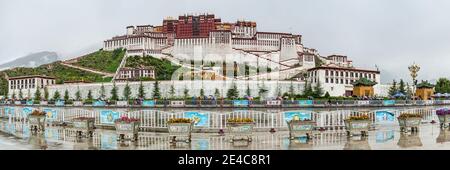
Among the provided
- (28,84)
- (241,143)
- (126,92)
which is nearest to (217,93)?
(126,92)

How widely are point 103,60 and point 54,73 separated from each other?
11.8 m

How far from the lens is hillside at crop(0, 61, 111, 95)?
82438 millimetres

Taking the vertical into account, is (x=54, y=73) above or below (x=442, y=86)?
above

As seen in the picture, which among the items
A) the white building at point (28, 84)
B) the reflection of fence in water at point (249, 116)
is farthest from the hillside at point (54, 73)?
the reflection of fence in water at point (249, 116)

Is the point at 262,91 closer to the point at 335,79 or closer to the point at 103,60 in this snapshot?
the point at 335,79

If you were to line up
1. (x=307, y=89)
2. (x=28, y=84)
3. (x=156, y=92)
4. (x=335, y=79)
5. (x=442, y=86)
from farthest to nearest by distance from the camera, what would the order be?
(x=28, y=84), (x=442, y=86), (x=335, y=79), (x=156, y=92), (x=307, y=89)

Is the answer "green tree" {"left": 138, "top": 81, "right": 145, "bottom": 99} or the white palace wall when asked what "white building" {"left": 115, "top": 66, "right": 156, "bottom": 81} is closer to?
the white palace wall

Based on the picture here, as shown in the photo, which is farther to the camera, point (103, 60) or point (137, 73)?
point (103, 60)

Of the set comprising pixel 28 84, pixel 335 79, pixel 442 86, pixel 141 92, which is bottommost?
pixel 141 92

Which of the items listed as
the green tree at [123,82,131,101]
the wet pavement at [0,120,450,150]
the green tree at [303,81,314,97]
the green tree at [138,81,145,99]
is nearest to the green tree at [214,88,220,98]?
the green tree at [138,81,145,99]

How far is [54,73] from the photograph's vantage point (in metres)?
89.6

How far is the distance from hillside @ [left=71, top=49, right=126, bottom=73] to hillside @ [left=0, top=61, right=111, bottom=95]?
363cm

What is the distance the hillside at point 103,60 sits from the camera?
91844 mm

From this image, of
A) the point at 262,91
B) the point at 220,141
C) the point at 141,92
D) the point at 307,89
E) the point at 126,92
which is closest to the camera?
the point at 220,141
